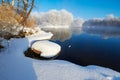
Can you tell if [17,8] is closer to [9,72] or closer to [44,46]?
[44,46]

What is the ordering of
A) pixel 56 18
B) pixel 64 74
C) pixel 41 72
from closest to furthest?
pixel 64 74
pixel 41 72
pixel 56 18

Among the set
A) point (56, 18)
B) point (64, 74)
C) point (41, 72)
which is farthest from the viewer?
point (56, 18)

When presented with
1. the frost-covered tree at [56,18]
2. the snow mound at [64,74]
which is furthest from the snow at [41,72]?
the frost-covered tree at [56,18]

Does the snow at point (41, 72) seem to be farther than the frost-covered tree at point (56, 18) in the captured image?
No

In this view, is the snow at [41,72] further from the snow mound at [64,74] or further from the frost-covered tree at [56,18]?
the frost-covered tree at [56,18]

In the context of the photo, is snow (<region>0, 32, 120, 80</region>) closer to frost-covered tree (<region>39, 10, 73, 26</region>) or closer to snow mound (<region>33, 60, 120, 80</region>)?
snow mound (<region>33, 60, 120, 80</region>)

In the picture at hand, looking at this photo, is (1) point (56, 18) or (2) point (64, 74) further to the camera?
(1) point (56, 18)

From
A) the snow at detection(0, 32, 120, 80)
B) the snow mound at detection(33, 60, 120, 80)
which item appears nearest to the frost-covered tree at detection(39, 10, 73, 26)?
the snow at detection(0, 32, 120, 80)

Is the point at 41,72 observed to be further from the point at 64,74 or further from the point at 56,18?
the point at 56,18

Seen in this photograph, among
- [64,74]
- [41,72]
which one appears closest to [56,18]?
[41,72]

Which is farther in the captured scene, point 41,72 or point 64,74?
point 41,72

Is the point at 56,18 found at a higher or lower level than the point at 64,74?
higher

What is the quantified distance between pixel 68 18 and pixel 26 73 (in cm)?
12539

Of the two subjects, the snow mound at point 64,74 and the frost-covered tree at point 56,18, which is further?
the frost-covered tree at point 56,18
